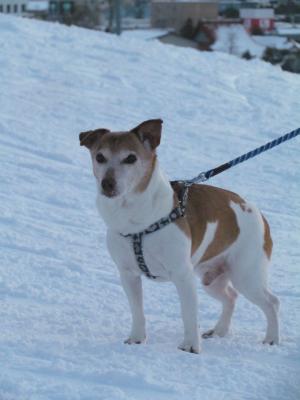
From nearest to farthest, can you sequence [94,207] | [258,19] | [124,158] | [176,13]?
[124,158]
[94,207]
[258,19]
[176,13]

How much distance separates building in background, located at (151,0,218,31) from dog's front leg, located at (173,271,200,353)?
19956 mm

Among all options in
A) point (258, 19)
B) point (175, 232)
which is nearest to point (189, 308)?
point (175, 232)

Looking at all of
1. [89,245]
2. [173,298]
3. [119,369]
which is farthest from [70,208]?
[119,369]

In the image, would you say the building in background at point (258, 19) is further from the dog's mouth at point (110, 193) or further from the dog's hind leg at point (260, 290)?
the dog's mouth at point (110, 193)

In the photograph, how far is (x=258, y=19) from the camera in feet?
55.7

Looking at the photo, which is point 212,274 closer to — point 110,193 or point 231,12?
point 110,193

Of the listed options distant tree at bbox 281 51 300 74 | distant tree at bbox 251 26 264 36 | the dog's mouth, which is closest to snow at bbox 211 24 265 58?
distant tree at bbox 251 26 264 36

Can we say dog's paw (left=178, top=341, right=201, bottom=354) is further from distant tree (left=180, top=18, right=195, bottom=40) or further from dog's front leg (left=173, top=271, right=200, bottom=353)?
distant tree (left=180, top=18, right=195, bottom=40)

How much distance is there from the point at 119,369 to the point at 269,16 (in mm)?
13013

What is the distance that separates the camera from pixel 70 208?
26.5 feet

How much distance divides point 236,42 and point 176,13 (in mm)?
4377

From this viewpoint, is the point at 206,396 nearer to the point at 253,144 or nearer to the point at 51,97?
the point at 253,144

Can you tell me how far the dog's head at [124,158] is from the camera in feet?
13.3

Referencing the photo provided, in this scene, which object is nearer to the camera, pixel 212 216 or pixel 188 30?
pixel 212 216
